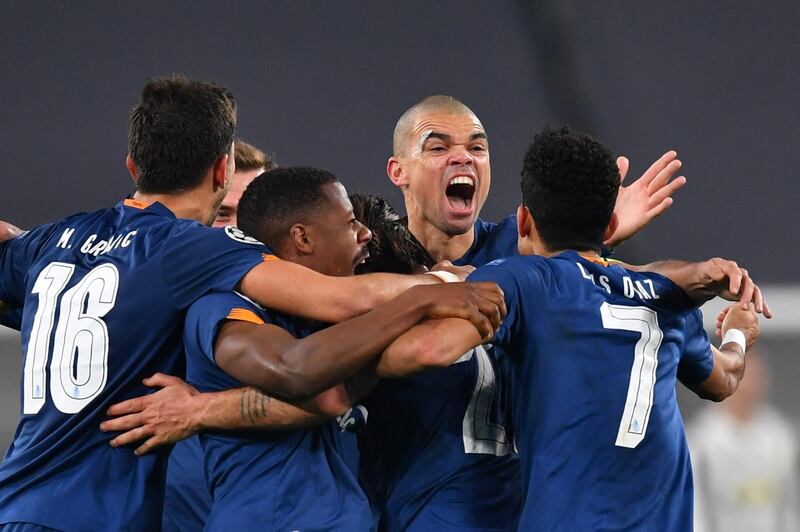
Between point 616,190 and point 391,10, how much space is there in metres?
6.69

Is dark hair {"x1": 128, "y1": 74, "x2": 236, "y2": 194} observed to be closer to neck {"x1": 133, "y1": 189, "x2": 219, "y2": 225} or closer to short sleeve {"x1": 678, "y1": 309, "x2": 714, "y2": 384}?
neck {"x1": 133, "y1": 189, "x2": 219, "y2": 225}

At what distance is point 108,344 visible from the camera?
10.3 feet

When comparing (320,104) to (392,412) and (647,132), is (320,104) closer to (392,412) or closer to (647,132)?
(647,132)

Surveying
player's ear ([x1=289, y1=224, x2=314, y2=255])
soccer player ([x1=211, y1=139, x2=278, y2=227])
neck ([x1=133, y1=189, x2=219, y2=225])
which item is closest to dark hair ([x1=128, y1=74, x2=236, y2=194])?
neck ([x1=133, y1=189, x2=219, y2=225])

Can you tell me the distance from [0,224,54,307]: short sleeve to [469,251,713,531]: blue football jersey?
55.2 inches

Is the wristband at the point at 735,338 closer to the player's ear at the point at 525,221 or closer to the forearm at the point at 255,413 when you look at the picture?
the player's ear at the point at 525,221

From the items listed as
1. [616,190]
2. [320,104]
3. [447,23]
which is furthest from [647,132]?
[616,190]

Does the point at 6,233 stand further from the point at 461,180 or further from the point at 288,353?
the point at 461,180

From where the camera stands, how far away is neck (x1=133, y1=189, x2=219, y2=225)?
3.43 m

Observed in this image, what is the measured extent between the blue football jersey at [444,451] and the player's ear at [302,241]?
48 cm

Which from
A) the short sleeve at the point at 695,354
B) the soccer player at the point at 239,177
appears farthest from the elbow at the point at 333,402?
the soccer player at the point at 239,177

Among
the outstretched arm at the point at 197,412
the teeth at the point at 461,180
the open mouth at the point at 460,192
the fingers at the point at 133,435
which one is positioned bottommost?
the fingers at the point at 133,435

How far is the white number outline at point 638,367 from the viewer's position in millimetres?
2980

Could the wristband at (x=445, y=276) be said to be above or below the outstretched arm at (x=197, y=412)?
above
